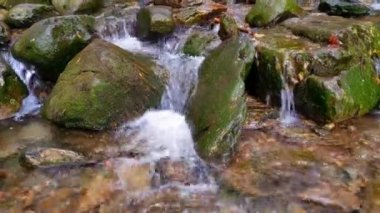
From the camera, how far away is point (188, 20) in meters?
7.82

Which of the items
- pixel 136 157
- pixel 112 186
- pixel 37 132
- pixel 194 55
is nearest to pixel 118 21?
pixel 194 55

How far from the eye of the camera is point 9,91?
6535mm

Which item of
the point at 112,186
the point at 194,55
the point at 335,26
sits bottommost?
the point at 112,186

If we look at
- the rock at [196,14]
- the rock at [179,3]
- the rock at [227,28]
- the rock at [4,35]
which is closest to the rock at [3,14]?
the rock at [4,35]

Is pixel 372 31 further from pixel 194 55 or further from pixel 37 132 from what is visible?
pixel 37 132

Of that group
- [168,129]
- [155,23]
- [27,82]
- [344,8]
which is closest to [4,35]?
[27,82]

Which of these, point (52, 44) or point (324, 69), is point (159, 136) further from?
point (324, 69)

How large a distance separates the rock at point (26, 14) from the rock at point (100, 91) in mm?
2555

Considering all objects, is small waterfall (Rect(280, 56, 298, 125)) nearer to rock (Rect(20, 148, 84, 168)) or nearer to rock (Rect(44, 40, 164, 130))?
rock (Rect(44, 40, 164, 130))

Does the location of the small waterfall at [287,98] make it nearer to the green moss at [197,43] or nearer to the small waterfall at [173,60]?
the small waterfall at [173,60]

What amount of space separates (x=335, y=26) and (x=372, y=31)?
0.52 meters

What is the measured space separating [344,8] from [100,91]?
4655 mm

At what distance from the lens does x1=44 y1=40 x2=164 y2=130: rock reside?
18.8 feet

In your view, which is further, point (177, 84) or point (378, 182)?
point (177, 84)
